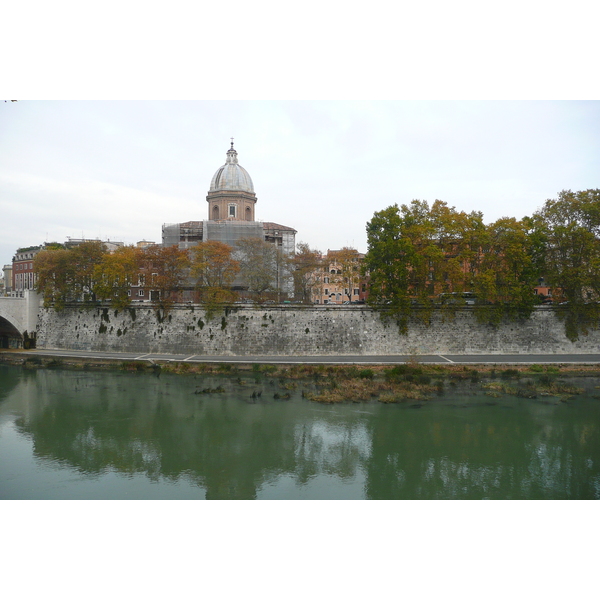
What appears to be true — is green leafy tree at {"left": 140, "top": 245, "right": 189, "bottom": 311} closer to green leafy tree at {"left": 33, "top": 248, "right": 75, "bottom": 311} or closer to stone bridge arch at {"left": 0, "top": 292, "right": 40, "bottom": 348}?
green leafy tree at {"left": 33, "top": 248, "right": 75, "bottom": 311}

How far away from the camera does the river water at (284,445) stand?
556 inches

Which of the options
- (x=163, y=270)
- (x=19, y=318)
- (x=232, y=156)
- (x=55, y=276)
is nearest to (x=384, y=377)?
(x=163, y=270)

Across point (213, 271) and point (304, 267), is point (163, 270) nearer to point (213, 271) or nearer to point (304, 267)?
point (213, 271)

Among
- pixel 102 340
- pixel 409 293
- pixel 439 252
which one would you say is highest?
pixel 439 252

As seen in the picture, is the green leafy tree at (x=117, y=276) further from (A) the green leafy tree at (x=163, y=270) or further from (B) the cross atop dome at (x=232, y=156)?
(B) the cross atop dome at (x=232, y=156)

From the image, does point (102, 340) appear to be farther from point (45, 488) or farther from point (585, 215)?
point (585, 215)

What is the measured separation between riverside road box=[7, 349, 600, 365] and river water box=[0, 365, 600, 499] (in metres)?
4.29

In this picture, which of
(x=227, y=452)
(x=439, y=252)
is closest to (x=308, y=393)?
(x=227, y=452)

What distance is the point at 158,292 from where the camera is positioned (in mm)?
36531

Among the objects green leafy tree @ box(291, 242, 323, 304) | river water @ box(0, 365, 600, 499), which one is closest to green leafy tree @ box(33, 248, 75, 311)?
river water @ box(0, 365, 600, 499)

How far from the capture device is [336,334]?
33219mm

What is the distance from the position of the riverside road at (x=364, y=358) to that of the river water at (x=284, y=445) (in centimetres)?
429

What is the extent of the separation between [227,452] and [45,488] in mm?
5920

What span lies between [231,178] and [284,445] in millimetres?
42168
